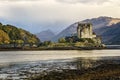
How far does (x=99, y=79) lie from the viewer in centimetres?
4825

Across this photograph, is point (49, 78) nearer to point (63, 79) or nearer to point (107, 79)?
point (63, 79)

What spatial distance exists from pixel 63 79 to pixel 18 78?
24.8ft

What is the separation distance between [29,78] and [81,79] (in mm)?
8678

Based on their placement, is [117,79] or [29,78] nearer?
[117,79]

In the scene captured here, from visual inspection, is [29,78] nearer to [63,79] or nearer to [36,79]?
[36,79]

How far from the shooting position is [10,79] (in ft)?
173

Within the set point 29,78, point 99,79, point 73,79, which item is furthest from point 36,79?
point 99,79

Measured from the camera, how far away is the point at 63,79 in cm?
5072

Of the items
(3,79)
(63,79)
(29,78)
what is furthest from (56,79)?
(3,79)

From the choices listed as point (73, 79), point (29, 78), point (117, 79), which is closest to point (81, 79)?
point (73, 79)

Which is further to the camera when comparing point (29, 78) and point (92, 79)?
point (29, 78)

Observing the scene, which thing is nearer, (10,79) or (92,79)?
(92,79)

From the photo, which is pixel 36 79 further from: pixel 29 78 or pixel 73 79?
pixel 73 79

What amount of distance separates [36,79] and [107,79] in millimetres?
10677
